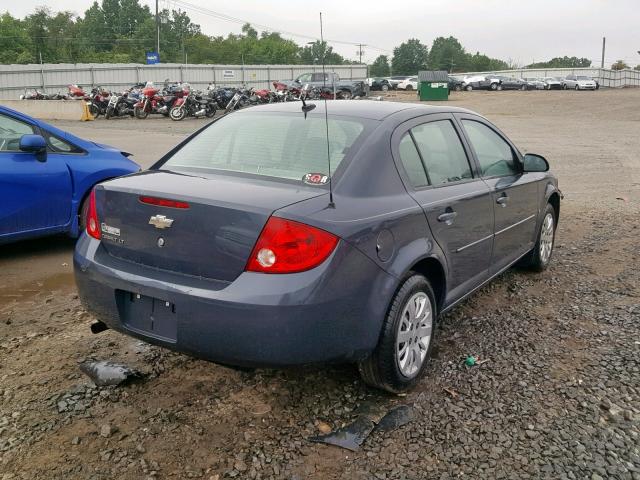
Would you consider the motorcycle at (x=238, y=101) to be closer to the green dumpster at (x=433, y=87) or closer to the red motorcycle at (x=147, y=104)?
the red motorcycle at (x=147, y=104)

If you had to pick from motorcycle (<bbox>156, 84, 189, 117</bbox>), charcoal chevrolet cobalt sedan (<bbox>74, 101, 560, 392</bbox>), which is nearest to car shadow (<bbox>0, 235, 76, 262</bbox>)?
charcoal chevrolet cobalt sedan (<bbox>74, 101, 560, 392</bbox>)

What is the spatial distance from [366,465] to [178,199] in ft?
5.01

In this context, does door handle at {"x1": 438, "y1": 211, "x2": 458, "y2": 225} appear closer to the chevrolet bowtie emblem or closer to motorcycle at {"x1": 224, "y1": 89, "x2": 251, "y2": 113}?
the chevrolet bowtie emblem

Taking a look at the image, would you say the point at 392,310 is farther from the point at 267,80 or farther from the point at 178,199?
the point at 267,80

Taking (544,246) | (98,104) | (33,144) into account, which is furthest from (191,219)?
(98,104)

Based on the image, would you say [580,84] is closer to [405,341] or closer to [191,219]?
[405,341]

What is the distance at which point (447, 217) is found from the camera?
371 cm

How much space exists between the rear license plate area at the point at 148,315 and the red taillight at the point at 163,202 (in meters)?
0.46

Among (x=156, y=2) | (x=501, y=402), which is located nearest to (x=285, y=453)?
(x=501, y=402)

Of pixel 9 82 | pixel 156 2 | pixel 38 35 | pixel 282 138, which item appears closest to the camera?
pixel 282 138

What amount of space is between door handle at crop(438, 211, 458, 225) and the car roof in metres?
0.67

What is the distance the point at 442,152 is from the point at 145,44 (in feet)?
360

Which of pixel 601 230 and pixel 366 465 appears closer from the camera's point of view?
pixel 366 465

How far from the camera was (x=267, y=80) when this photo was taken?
48469 millimetres
